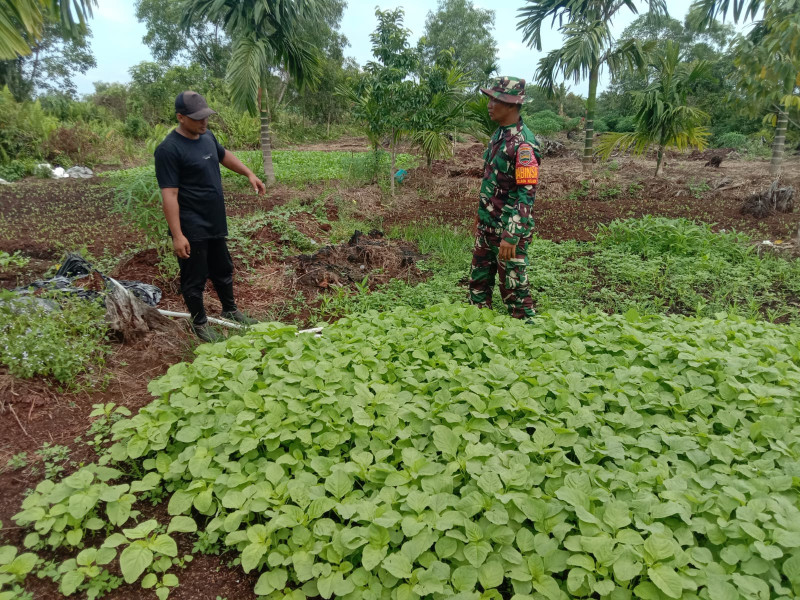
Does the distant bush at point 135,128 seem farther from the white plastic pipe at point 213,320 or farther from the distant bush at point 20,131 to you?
the white plastic pipe at point 213,320

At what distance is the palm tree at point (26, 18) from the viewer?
152 inches

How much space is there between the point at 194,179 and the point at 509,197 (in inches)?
96.1

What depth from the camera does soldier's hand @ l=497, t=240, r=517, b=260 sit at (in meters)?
3.68

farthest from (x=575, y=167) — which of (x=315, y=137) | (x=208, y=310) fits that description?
(x=315, y=137)

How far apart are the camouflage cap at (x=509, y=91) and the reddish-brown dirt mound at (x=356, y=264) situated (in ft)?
7.77

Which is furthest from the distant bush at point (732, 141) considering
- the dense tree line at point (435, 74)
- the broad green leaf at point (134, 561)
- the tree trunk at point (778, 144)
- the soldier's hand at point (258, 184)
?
the broad green leaf at point (134, 561)

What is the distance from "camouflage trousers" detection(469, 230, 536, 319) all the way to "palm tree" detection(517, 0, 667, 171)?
348 inches

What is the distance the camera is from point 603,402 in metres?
2.40

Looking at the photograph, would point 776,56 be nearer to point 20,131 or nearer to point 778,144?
point 778,144

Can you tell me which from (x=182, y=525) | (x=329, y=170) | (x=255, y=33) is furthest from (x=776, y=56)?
(x=329, y=170)

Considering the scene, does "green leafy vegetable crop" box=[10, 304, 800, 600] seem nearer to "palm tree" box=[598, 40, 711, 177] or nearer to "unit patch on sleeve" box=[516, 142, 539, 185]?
"unit patch on sleeve" box=[516, 142, 539, 185]

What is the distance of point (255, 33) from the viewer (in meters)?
9.23

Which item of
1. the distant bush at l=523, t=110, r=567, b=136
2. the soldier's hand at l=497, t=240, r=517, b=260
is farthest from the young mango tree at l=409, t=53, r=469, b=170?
the distant bush at l=523, t=110, r=567, b=136

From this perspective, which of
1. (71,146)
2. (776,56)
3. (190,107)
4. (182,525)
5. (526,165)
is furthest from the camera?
(71,146)
